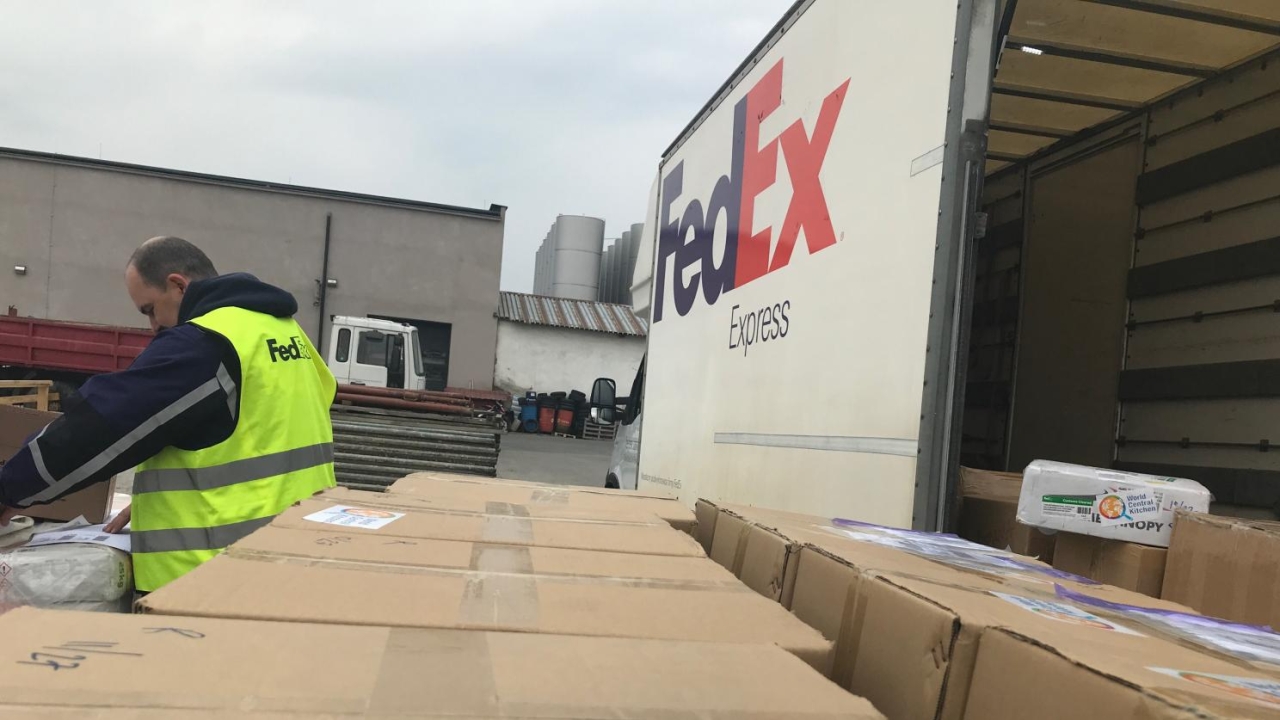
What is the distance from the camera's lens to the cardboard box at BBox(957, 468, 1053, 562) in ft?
8.25

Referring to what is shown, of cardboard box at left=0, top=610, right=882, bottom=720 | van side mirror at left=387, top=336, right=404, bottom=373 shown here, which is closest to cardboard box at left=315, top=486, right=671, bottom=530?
cardboard box at left=0, top=610, right=882, bottom=720

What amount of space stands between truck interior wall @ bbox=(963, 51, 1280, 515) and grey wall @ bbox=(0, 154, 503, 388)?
56.0 ft

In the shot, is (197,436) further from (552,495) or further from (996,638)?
(996,638)

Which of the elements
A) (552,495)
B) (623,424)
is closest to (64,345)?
(623,424)

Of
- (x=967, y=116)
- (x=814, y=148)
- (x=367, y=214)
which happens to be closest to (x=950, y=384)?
(x=967, y=116)

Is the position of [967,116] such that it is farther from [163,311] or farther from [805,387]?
[163,311]

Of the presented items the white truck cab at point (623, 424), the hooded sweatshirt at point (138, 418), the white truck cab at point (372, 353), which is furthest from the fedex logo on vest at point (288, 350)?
the white truck cab at point (372, 353)

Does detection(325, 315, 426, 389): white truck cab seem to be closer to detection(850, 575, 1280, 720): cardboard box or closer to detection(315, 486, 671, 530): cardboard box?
detection(315, 486, 671, 530): cardboard box

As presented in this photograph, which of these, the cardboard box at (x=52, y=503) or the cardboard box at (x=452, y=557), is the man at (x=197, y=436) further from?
the cardboard box at (x=452, y=557)

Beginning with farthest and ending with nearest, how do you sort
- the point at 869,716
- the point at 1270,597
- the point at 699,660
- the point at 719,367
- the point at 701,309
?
the point at 701,309 < the point at 719,367 < the point at 1270,597 < the point at 699,660 < the point at 869,716

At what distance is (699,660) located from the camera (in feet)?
3.45

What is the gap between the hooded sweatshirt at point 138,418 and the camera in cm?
184

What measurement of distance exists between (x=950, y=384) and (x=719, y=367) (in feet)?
6.71

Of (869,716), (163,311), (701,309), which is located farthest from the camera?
(701,309)
